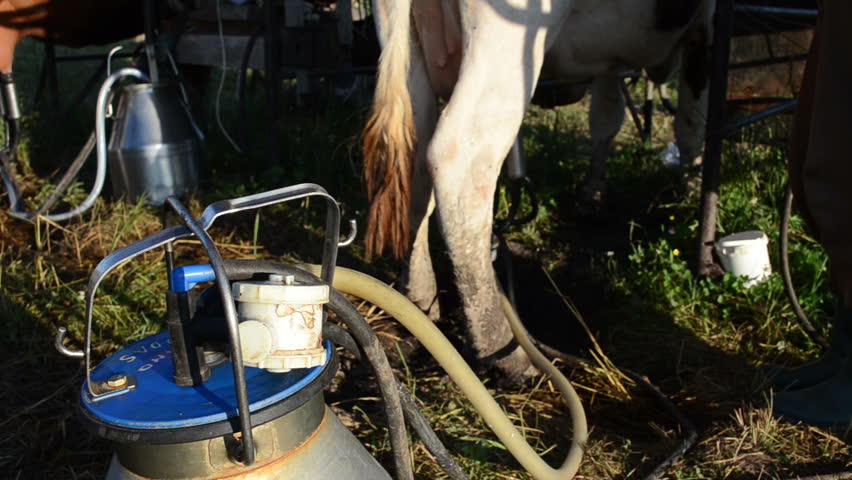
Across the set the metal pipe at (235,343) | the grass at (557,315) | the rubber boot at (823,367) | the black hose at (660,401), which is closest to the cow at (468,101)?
the black hose at (660,401)

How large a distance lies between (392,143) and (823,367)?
1.50m

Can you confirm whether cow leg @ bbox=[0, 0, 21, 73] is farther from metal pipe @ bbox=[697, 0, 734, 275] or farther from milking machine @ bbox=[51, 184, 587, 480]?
metal pipe @ bbox=[697, 0, 734, 275]

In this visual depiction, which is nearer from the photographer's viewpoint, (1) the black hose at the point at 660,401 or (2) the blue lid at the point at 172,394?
(2) the blue lid at the point at 172,394

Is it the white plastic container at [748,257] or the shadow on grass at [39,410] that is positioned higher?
the white plastic container at [748,257]

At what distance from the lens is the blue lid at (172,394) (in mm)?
1093

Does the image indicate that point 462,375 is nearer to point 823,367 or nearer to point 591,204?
point 823,367

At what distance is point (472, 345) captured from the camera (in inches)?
94.3

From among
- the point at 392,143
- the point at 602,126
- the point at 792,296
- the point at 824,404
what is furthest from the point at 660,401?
the point at 602,126

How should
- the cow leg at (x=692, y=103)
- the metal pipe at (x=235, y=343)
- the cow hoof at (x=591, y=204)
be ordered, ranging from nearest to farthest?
the metal pipe at (x=235, y=343) < the cow leg at (x=692, y=103) < the cow hoof at (x=591, y=204)

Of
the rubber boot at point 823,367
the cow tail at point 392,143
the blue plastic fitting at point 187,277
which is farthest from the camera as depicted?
the cow tail at point 392,143

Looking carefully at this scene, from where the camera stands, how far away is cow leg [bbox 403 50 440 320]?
2.48m

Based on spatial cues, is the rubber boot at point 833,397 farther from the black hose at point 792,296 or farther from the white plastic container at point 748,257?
the white plastic container at point 748,257

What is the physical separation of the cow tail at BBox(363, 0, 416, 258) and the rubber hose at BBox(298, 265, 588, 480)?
804 mm

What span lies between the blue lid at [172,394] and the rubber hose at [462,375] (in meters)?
0.20
